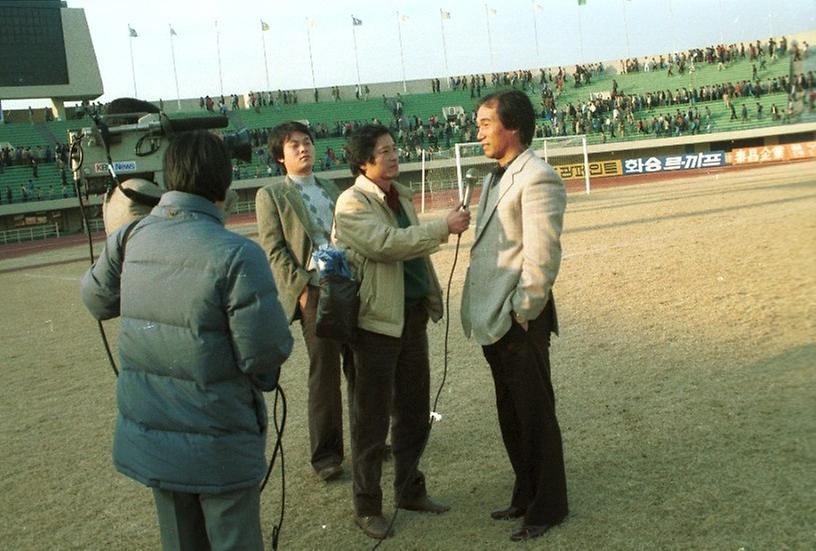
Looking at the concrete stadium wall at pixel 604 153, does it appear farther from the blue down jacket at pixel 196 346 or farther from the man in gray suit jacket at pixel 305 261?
the blue down jacket at pixel 196 346

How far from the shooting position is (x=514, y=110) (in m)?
3.55

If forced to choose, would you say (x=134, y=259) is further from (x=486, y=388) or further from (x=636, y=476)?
(x=486, y=388)

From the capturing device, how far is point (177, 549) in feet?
8.86

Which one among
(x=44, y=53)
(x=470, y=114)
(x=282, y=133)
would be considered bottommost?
(x=282, y=133)

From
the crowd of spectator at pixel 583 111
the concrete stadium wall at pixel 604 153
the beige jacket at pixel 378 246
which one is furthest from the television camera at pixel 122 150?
the crowd of spectator at pixel 583 111

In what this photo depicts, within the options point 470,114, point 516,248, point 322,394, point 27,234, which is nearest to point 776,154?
point 470,114

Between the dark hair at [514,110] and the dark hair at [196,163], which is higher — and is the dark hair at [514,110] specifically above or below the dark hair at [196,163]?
above

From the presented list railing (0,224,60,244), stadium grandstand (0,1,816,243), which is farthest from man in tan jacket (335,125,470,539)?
Answer: railing (0,224,60,244)

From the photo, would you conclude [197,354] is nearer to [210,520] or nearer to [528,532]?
[210,520]

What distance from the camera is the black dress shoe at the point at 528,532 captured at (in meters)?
3.56

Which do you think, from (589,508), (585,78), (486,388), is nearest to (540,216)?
(589,508)

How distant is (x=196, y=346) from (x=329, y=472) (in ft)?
7.11

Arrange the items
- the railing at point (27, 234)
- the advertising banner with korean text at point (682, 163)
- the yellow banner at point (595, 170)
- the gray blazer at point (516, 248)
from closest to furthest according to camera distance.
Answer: the gray blazer at point (516, 248)
the railing at point (27, 234)
the advertising banner with korean text at point (682, 163)
the yellow banner at point (595, 170)

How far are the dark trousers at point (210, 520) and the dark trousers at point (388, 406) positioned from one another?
1.13 metres
